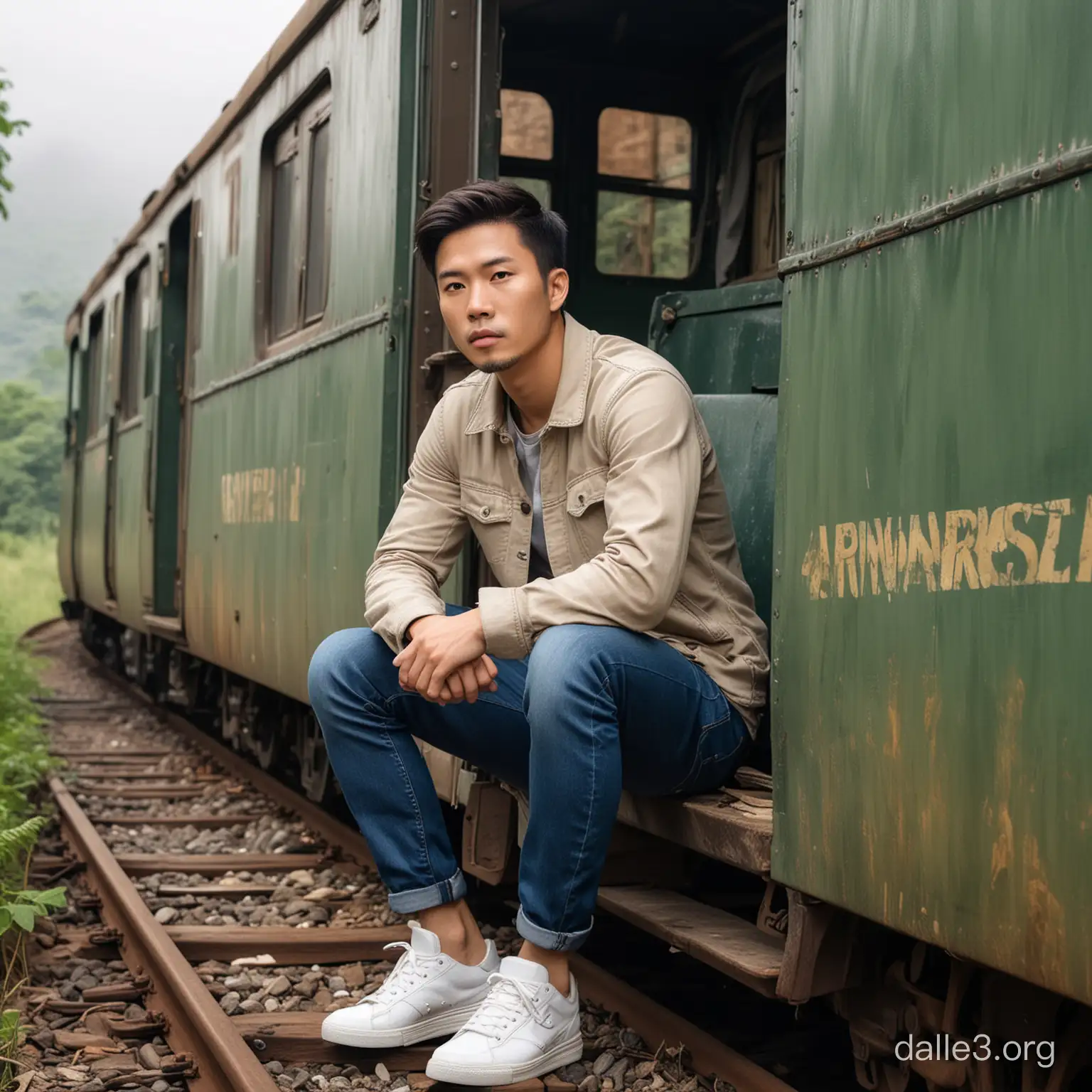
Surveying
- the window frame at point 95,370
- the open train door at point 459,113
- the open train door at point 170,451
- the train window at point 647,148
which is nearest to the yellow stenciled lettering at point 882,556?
the open train door at point 459,113

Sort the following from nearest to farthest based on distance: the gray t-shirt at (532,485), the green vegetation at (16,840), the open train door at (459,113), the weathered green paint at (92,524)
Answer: the gray t-shirt at (532,485) → the green vegetation at (16,840) → the open train door at (459,113) → the weathered green paint at (92,524)

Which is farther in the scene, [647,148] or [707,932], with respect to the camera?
[647,148]

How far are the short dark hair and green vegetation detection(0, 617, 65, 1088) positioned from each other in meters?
1.96

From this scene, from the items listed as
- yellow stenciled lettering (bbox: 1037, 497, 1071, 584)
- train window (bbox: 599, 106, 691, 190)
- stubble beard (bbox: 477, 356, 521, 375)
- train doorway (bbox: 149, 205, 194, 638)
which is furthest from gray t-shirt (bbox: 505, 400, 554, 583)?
train doorway (bbox: 149, 205, 194, 638)

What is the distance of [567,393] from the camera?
3.28 metres

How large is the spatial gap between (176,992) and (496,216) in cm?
208

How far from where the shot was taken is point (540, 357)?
3330mm

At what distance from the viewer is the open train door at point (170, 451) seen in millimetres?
8602

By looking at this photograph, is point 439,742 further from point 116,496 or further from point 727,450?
point 116,496

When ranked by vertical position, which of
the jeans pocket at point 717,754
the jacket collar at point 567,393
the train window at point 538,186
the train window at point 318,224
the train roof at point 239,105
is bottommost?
the jeans pocket at point 717,754

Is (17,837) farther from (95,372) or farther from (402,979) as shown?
(95,372)

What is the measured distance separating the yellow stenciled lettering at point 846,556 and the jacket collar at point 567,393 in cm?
75

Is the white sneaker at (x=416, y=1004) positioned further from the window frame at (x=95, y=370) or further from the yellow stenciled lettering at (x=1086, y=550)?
the window frame at (x=95, y=370)

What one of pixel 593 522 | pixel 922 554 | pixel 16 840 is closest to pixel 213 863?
pixel 16 840
